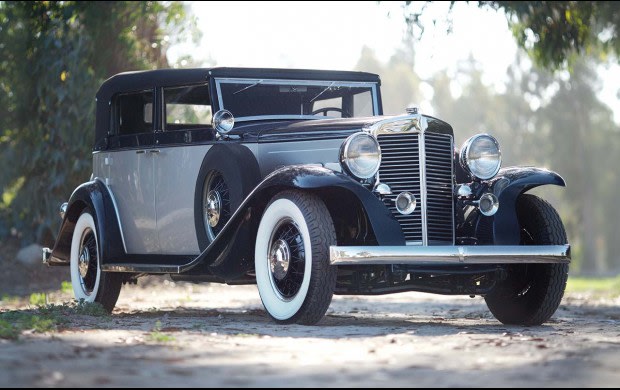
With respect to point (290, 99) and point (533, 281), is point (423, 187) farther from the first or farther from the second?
point (290, 99)

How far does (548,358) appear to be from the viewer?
552 cm

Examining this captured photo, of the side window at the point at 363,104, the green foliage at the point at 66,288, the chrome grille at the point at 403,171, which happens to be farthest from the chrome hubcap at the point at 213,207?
the green foliage at the point at 66,288

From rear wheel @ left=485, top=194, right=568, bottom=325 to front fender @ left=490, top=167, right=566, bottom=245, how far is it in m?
0.19

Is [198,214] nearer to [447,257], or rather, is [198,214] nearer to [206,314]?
[206,314]

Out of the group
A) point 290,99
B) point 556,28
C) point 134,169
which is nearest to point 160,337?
point 290,99

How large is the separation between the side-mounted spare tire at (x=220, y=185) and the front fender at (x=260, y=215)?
0.71 ft

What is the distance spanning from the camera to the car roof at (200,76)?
29.4 feet

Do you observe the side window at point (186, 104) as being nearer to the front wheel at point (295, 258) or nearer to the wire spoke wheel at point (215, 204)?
the wire spoke wheel at point (215, 204)

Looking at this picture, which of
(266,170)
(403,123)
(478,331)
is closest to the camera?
(478,331)

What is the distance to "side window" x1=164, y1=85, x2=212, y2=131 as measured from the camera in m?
9.09

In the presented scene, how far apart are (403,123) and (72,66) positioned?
385 inches

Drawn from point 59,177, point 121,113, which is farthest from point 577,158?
point 121,113

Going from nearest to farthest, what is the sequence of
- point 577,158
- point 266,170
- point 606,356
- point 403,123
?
point 606,356 → point 403,123 → point 266,170 → point 577,158

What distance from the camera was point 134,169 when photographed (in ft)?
31.1
